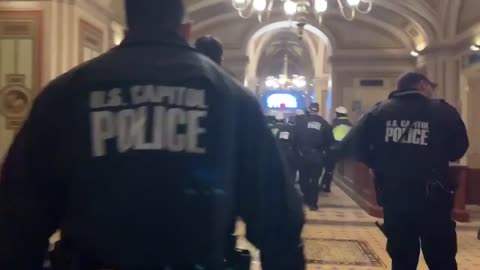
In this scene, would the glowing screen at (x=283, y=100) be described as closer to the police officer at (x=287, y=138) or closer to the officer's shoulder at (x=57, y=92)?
the police officer at (x=287, y=138)

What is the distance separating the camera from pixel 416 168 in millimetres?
3492

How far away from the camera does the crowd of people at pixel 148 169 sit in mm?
1356

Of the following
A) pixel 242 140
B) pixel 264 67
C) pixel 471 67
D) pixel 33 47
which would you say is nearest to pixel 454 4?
pixel 471 67

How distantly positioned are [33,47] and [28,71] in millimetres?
341

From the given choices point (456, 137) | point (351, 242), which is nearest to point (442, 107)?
point (456, 137)

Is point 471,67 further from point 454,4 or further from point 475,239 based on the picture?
point 475,239

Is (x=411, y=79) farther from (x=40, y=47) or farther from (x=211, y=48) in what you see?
(x=40, y=47)

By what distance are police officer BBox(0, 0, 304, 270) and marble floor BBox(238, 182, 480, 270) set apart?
2476 millimetres

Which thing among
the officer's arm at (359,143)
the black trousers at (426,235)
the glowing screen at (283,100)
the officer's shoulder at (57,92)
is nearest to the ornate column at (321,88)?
the glowing screen at (283,100)

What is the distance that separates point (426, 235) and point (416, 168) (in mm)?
375

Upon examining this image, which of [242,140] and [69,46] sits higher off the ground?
[69,46]

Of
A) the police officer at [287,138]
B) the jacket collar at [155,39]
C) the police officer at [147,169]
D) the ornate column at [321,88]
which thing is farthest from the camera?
the ornate column at [321,88]

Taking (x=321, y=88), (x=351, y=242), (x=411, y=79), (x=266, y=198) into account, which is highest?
(x=321, y=88)

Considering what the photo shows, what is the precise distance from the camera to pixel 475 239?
693 cm
